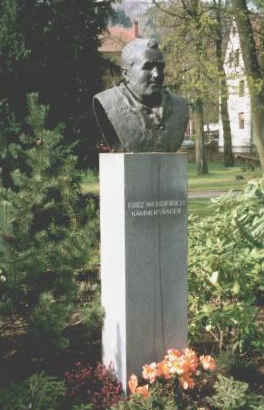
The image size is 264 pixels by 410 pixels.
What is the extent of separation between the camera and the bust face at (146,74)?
4.96m

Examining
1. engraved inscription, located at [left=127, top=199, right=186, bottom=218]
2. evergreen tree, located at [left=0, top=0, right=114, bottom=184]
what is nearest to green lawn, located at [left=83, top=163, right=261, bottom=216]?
evergreen tree, located at [left=0, top=0, right=114, bottom=184]

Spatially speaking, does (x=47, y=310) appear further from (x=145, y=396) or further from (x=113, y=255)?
(x=145, y=396)

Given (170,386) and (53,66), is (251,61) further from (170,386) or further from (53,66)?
(170,386)

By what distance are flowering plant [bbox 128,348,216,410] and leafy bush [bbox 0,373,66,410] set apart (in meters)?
0.56

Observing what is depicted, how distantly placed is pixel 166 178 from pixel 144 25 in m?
21.5

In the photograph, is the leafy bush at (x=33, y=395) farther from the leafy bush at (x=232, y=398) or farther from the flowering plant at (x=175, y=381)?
the leafy bush at (x=232, y=398)

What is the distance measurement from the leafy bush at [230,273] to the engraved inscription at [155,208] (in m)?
0.62

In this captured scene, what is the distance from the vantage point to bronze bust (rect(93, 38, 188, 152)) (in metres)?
4.96

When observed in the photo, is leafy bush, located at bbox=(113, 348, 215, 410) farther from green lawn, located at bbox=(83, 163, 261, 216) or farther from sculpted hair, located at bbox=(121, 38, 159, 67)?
green lawn, located at bbox=(83, 163, 261, 216)

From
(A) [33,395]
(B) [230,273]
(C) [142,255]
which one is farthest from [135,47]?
(A) [33,395]

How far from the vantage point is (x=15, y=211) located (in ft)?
16.5

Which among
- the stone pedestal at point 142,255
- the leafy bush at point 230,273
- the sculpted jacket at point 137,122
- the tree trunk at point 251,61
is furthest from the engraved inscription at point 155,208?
the tree trunk at point 251,61

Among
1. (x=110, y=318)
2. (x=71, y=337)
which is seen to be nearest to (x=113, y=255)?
(x=110, y=318)

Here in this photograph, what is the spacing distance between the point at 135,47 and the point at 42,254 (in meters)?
1.82
